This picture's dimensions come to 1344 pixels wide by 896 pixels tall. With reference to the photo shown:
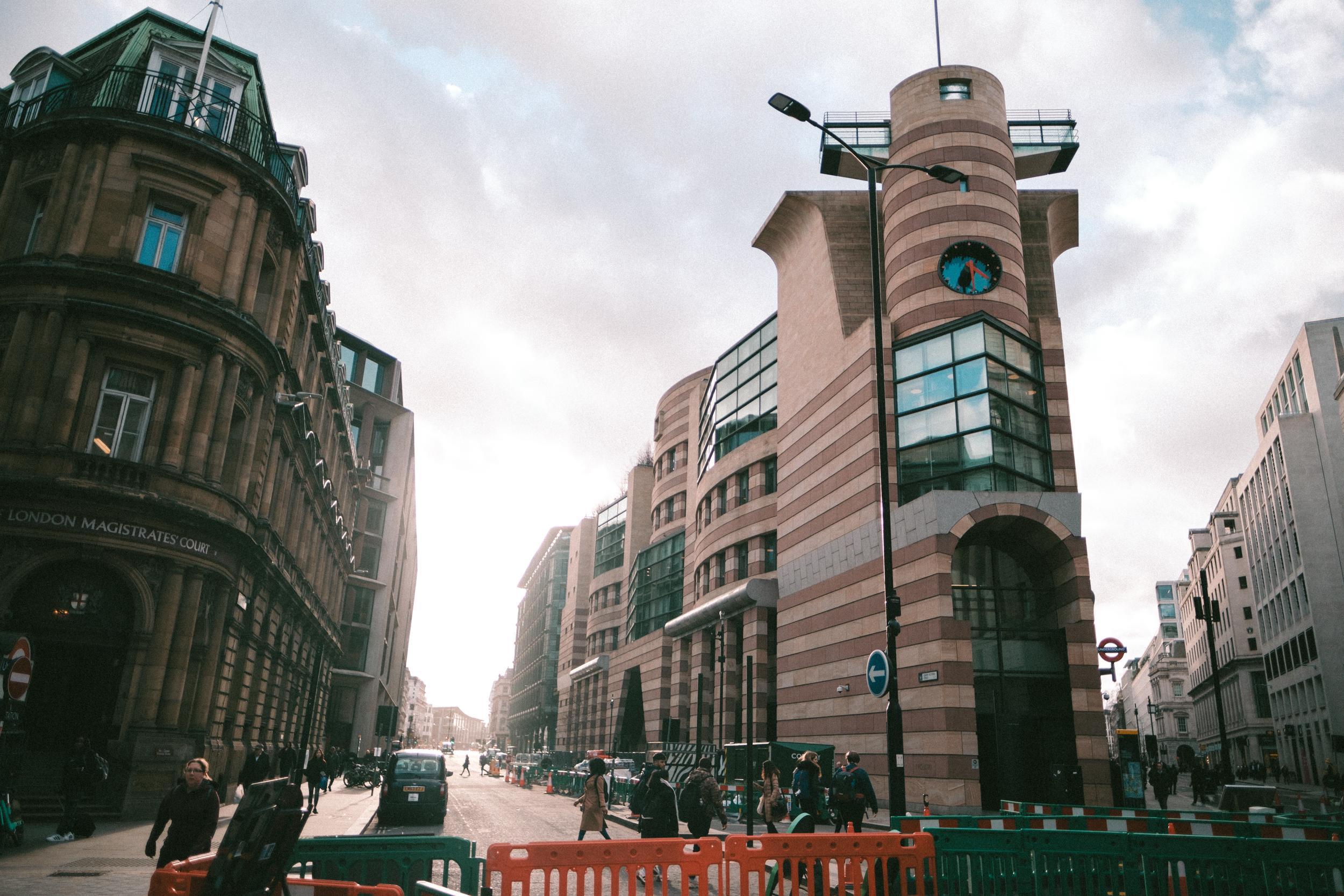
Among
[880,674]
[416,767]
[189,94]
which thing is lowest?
[416,767]

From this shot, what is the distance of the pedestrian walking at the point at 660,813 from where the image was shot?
11867mm

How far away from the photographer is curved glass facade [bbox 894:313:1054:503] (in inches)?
1079

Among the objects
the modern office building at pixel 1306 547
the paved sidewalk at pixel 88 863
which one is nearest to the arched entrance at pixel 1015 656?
the paved sidewalk at pixel 88 863

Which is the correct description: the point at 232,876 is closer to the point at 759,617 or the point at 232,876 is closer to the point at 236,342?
the point at 236,342

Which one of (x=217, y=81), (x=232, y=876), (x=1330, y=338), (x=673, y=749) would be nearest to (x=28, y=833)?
(x=232, y=876)

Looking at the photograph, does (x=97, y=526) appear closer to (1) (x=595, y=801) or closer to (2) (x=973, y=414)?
(1) (x=595, y=801)

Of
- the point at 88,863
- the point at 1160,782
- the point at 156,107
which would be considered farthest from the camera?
the point at 1160,782

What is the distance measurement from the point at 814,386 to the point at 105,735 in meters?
26.0

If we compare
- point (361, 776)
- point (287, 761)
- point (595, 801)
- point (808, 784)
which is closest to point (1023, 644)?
point (808, 784)

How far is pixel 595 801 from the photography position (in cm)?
1471

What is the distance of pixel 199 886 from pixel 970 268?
2910cm

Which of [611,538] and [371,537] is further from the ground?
[611,538]

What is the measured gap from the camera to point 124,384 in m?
19.6

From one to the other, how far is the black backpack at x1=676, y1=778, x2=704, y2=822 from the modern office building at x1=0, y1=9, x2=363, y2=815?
12013mm
